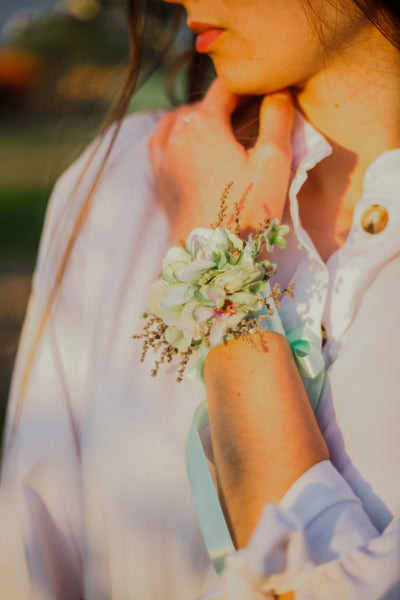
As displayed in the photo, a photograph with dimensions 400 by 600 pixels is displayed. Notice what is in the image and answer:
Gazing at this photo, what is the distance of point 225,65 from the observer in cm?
142

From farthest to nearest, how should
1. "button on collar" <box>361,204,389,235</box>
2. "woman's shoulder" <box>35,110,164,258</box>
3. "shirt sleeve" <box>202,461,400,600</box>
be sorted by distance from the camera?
"woman's shoulder" <box>35,110,164,258</box>, "button on collar" <box>361,204,389,235</box>, "shirt sleeve" <box>202,461,400,600</box>

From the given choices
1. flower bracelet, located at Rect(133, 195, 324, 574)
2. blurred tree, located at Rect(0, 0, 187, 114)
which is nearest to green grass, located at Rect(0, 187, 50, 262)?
blurred tree, located at Rect(0, 0, 187, 114)

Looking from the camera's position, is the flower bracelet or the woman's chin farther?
the woman's chin

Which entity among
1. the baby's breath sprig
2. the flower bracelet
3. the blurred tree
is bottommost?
the flower bracelet

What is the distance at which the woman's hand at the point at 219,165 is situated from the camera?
1.35m

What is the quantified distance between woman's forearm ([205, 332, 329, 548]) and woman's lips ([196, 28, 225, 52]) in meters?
0.82

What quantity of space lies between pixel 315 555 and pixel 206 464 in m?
0.30

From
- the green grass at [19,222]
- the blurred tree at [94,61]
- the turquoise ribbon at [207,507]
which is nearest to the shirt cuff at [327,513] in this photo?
the turquoise ribbon at [207,507]

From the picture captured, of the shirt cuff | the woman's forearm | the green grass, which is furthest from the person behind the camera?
the green grass

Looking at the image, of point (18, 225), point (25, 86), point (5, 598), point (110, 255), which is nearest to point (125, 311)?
point (110, 255)

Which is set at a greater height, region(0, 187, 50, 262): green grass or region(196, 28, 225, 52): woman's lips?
region(0, 187, 50, 262): green grass

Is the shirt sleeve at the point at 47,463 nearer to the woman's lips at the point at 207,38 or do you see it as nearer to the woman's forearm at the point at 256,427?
the woman's forearm at the point at 256,427

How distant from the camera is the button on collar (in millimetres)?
1311

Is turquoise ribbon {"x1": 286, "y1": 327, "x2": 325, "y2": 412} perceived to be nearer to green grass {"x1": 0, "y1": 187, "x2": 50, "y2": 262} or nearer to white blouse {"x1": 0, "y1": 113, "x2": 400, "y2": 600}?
white blouse {"x1": 0, "y1": 113, "x2": 400, "y2": 600}
